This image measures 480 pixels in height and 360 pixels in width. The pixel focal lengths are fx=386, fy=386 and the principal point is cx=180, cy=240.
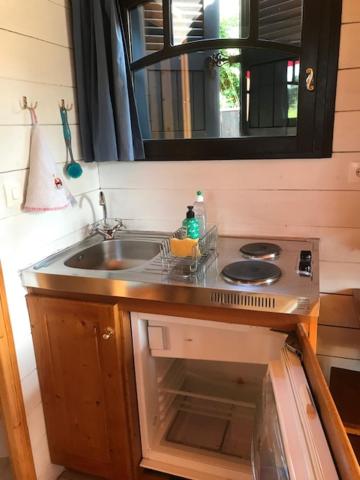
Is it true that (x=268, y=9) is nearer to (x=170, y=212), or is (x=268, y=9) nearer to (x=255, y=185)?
(x=255, y=185)

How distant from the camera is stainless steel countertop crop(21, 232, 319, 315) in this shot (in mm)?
1177

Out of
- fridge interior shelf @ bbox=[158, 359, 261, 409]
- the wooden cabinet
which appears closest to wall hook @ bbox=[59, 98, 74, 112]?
the wooden cabinet

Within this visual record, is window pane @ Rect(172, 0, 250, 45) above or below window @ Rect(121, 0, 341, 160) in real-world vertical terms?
above

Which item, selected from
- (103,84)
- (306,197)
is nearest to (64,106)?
(103,84)

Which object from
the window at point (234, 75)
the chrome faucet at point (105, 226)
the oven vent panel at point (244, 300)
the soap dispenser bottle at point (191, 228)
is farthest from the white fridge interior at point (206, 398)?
the window at point (234, 75)

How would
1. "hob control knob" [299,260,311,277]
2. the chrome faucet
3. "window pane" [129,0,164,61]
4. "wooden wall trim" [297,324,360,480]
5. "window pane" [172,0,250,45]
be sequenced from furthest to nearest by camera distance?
1. the chrome faucet
2. "window pane" [129,0,164,61]
3. "window pane" [172,0,250,45]
4. "hob control knob" [299,260,311,277]
5. "wooden wall trim" [297,324,360,480]

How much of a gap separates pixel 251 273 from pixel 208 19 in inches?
43.1

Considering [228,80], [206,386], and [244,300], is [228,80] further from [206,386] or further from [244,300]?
[206,386]

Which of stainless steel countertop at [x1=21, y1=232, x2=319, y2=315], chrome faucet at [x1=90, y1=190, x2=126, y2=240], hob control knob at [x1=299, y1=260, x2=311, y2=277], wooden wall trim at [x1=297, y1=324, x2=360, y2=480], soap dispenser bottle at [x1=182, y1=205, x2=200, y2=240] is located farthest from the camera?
chrome faucet at [x1=90, y1=190, x2=126, y2=240]

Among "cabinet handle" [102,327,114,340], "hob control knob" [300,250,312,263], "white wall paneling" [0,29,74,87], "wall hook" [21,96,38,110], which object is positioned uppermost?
"white wall paneling" [0,29,74,87]

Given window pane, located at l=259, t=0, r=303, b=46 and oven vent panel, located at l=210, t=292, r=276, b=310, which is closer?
oven vent panel, located at l=210, t=292, r=276, b=310

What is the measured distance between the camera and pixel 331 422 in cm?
78

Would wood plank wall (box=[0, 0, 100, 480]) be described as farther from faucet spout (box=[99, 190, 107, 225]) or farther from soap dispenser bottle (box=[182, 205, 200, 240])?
soap dispenser bottle (box=[182, 205, 200, 240])

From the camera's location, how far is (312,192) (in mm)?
1607
